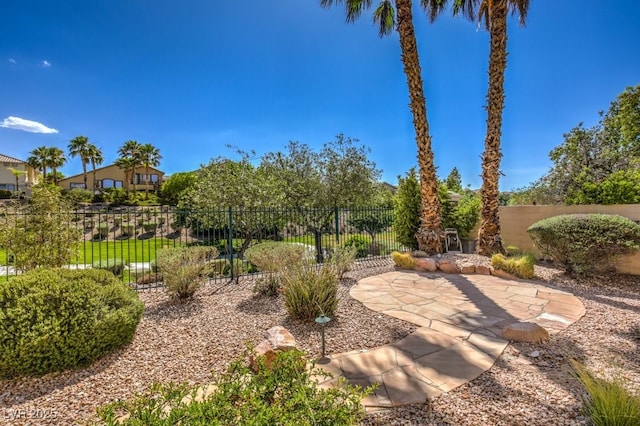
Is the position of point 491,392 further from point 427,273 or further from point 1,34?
point 1,34

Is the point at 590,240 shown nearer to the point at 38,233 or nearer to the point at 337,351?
the point at 337,351

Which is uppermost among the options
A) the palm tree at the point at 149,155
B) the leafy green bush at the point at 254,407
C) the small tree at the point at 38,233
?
the palm tree at the point at 149,155

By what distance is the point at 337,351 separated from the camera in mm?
3342

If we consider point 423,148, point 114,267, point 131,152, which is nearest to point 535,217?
point 423,148

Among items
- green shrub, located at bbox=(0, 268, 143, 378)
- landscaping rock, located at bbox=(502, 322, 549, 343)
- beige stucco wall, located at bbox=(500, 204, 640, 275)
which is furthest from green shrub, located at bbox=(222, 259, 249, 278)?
beige stucco wall, located at bbox=(500, 204, 640, 275)

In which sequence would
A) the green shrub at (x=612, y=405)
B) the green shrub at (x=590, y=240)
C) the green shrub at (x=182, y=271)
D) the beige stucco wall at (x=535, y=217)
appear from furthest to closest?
the beige stucco wall at (x=535, y=217)
the green shrub at (x=590, y=240)
the green shrub at (x=182, y=271)
the green shrub at (x=612, y=405)

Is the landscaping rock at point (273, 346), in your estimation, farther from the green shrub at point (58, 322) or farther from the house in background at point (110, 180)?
the house in background at point (110, 180)

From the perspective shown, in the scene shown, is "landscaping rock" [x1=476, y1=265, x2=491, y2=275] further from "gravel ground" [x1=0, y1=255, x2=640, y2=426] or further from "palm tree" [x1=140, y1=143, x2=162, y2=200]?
"palm tree" [x1=140, y1=143, x2=162, y2=200]

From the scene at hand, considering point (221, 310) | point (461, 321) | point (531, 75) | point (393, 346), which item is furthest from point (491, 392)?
point (531, 75)

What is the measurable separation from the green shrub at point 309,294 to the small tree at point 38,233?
4513 millimetres

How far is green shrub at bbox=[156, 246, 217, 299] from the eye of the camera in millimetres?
5031

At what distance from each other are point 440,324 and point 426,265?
3.67 m

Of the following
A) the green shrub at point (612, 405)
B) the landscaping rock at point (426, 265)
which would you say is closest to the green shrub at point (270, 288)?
the landscaping rock at point (426, 265)

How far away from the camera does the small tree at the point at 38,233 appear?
521 cm
